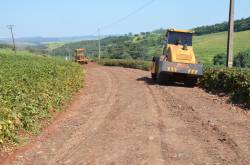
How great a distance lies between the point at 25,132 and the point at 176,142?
3569 millimetres

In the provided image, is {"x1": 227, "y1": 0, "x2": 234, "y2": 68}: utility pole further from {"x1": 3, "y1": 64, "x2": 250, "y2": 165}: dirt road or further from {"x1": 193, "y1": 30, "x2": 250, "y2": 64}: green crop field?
{"x1": 193, "y1": 30, "x2": 250, "y2": 64}: green crop field

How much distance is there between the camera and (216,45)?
79.1 metres

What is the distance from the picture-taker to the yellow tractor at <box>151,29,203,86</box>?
Result: 22.1m

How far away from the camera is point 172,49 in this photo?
22.9 m

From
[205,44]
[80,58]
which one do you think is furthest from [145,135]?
[205,44]

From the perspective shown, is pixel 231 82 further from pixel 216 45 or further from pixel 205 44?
pixel 205 44

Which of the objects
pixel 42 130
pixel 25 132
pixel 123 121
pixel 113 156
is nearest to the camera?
pixel 113 156

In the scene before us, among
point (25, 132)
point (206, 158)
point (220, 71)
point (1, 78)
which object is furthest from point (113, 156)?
point (220, 71)

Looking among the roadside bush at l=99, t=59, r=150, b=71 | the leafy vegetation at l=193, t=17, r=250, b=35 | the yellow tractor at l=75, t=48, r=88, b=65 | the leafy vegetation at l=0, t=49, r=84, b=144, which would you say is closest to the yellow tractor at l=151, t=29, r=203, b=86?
the leafy vegetation at l=0, t=49, r=84, b=144

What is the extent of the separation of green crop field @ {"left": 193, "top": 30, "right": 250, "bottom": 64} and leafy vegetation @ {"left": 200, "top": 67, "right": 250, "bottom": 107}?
4229 cm

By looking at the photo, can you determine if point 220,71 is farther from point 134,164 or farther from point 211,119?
point 134,164

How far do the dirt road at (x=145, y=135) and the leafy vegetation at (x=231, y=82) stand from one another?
0.81m

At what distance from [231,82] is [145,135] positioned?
9449 mm

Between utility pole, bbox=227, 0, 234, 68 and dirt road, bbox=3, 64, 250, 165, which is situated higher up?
utility pole, bbox=227, 0, 234, 68
